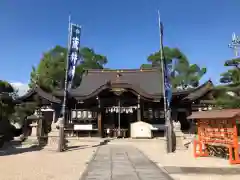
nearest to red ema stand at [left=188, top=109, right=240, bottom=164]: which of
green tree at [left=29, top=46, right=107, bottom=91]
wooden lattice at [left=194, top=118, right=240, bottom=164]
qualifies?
wooden lattice at [left=194, top=118, right=240, bottom=164]

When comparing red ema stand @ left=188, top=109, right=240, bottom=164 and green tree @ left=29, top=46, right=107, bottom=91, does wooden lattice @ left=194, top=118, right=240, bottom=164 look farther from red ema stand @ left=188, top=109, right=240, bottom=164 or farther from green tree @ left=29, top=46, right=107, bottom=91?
green tree @ left=29, top=46, right=107, bottom=91

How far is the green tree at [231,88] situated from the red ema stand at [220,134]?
6267mm

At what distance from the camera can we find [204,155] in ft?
36.1

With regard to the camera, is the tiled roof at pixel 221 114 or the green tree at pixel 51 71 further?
the green tree at pixel 51 71

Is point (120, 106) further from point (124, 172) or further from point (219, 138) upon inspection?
point (124, 172)

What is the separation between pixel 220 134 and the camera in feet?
33.0

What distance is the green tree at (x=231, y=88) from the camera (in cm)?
1666

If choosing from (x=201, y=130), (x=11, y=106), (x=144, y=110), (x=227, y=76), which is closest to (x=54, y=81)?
(x=11, y=106)

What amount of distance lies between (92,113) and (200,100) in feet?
35.0

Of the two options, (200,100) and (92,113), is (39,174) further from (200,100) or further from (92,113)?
(200,100)

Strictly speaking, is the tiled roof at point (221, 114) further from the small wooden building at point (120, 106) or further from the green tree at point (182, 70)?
the green tree at point (182, 70)

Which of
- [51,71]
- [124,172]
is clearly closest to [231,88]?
[124,172]

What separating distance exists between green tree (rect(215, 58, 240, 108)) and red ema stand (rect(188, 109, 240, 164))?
20.6ft

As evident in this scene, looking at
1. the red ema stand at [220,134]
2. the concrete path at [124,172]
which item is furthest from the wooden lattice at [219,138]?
the concrete path at [124,172]
